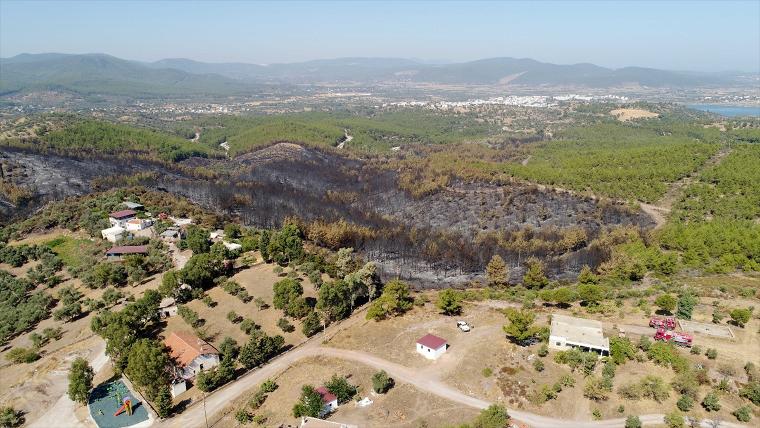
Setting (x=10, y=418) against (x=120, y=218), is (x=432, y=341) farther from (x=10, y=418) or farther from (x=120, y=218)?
(x=120, y=218)

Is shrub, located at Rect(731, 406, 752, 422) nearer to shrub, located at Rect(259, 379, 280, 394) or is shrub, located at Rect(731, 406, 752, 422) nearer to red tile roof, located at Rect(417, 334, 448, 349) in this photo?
red tile roof, located at Rect(417, 334, 448, 349)

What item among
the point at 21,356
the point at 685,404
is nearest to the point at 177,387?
the point at 21,356

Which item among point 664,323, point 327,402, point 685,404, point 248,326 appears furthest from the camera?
point 248,326

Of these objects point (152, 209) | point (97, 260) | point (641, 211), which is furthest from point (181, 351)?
point (641, 211)

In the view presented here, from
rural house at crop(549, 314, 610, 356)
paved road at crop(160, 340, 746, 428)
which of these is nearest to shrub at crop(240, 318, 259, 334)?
paved road at crop(160, 340, 746, 428)

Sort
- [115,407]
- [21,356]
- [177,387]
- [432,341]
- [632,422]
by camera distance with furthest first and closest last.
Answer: [21,356] < [432,341] < [177,387] < [115,407] < [632,422]
